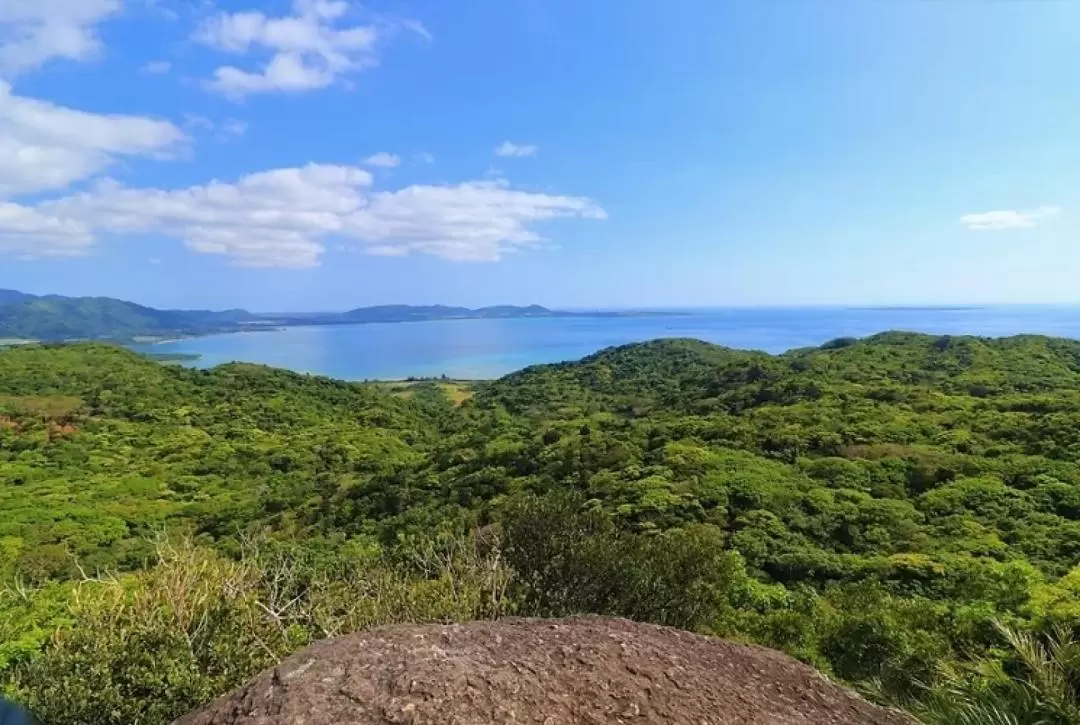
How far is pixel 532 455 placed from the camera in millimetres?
46906

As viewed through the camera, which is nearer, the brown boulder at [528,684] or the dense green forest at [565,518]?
the brown boulder at [528,684]

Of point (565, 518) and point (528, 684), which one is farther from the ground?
point (528, 684)

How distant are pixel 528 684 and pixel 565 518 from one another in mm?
7436

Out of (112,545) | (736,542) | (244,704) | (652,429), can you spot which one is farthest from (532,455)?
(244,704)

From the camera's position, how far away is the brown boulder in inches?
242

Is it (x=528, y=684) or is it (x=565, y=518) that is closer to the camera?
(x=528, y=684)

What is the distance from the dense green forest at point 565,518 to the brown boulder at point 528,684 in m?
1.15

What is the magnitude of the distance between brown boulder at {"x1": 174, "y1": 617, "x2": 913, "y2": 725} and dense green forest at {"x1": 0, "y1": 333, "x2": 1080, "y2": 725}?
3.76 feet

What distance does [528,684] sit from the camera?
655 cm

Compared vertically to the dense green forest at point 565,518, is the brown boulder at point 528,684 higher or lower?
higher

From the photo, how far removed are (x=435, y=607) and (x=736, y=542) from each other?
59.2 ft

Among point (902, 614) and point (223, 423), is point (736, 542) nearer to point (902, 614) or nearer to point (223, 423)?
point (902, 614)

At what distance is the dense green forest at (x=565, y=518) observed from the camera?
35.8 feet

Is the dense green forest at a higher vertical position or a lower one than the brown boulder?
lower
